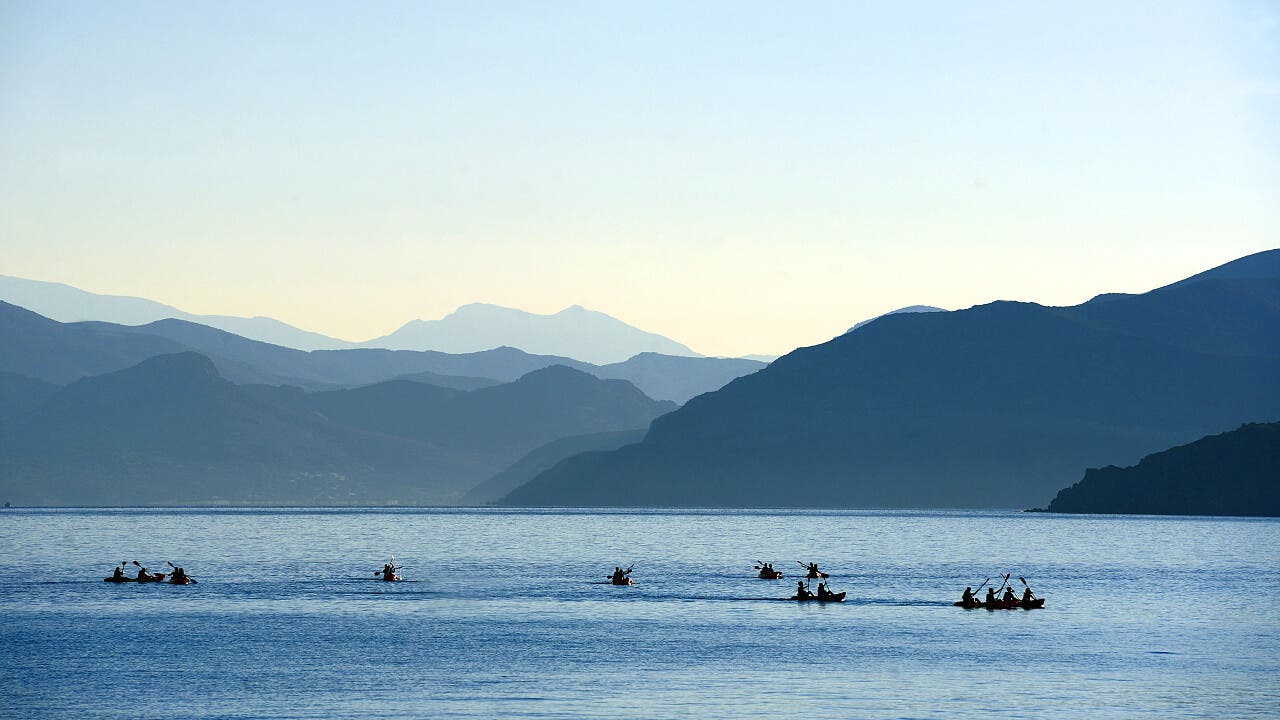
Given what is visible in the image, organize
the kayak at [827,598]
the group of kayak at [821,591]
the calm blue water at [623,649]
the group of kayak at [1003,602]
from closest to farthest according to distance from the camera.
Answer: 1. the calm blue water at [623,649]
2. the group of kayak at [1003,602]
3. the group of kayak at [821,591]
4. the kayak at [827,598]

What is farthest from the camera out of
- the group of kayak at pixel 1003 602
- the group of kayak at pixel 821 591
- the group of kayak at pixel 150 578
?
the group of kayak at pixel 150 578

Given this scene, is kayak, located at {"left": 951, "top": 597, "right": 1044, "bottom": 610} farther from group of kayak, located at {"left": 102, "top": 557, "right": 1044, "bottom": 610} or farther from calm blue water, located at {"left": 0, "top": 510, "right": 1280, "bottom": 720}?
calm blue water, located at {"left": 0, "top": 510, "right": 1280, "bottom": 720}

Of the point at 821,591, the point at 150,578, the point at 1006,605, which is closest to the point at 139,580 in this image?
the point at 150,578

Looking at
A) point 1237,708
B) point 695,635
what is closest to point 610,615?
point 695,635

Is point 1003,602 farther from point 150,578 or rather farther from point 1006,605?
point 150,578

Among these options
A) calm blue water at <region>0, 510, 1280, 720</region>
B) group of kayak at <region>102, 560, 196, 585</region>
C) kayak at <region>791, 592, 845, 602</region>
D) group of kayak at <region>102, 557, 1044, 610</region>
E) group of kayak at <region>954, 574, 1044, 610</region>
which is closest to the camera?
calm blue water at <region>0, 510, 1280, 720</region>

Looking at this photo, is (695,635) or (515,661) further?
(695,635)

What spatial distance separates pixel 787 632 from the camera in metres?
106

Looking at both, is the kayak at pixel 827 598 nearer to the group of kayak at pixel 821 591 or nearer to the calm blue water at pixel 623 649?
the group of kayak at pixel 821 591

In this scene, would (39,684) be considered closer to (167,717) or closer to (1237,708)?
(167,717)

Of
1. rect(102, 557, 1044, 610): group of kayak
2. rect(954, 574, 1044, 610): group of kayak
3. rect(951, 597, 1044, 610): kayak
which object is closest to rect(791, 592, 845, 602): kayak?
rect(102, 557, 1044, 610): group of kayak

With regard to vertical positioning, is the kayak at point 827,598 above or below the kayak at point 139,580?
above

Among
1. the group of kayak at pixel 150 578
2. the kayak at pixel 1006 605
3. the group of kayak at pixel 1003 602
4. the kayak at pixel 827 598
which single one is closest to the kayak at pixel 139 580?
the group of kayak at pixel 150 578

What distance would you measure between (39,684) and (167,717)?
44.4 ft
